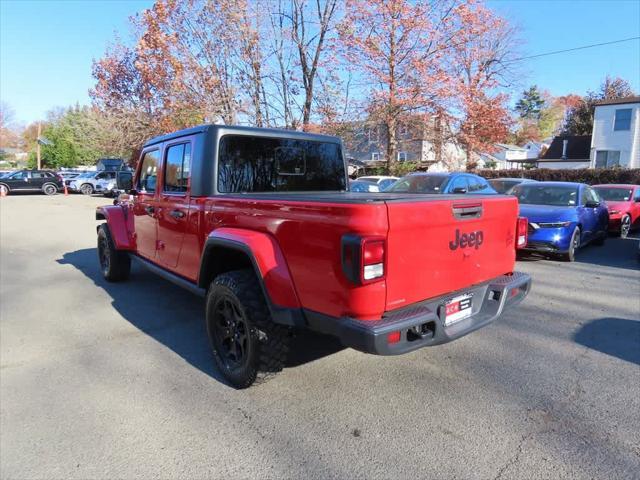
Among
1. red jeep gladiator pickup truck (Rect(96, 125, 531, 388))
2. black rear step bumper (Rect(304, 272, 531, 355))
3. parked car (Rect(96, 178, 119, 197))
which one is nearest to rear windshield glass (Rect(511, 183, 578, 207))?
red jeep gladiator pickup truck (Rect(96, 125, 531, 388))

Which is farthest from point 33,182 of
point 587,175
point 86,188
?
point 587,175

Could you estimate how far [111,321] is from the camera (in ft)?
16.4

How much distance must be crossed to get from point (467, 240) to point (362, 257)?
3.64 ft

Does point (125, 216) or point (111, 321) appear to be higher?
point (125, 216)

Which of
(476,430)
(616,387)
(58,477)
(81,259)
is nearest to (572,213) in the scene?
(616,387)

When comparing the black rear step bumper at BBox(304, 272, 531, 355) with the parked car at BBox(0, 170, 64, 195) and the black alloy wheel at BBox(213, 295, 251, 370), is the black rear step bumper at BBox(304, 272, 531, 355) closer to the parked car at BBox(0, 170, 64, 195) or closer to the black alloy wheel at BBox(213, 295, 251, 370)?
the black alloy wheel at BBox(213, 295, 251, 370)

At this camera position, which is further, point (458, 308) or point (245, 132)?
point (245, 132)

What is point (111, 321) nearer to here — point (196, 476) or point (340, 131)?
point (196, 476)

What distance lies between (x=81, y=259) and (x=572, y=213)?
9.28 meters

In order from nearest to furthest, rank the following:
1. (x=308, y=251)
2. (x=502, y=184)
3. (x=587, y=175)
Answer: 1. (x=308, y=251)
2. (x=502, y=184)
3. (x=587, y=175)

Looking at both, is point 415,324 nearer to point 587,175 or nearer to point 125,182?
point 125,182

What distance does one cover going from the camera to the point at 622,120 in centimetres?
3041

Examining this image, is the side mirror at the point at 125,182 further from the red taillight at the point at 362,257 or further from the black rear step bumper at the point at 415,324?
the red taillight at the point at 362,257

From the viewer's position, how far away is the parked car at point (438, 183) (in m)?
10.1
